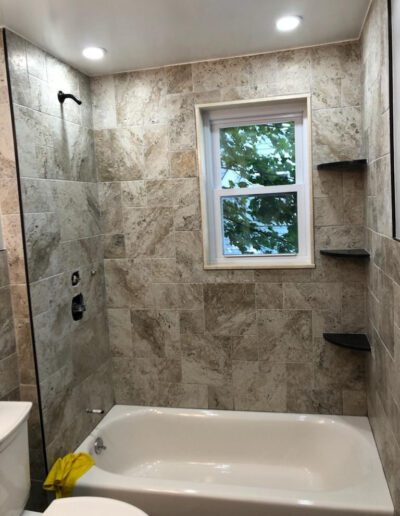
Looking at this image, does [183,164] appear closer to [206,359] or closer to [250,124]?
[250,124]

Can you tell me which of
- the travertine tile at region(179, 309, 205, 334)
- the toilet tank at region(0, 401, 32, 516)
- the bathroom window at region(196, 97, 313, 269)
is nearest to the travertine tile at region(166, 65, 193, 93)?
the bathroom window at region(196, 97, 313, 269)

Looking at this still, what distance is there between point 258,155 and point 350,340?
1.20 meters

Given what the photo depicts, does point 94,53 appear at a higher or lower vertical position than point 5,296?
higher

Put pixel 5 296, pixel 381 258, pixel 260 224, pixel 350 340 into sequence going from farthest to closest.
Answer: pixel 260 224
pixel 350 340
pixel 5 296
pixel 381 258

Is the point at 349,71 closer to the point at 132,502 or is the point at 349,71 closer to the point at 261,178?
the point at 261,178

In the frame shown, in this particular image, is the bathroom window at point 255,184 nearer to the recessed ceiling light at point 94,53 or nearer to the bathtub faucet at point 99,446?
the recessed ceiling light at point 94,53

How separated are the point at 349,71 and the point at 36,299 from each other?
202 centimetres

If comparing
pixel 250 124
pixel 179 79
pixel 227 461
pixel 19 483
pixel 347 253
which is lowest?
pixel 227 461

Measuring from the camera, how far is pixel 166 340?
260cm

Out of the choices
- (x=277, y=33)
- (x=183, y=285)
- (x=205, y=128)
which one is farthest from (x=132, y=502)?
(x=277, y=33)

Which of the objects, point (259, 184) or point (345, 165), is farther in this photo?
point (259, 184)

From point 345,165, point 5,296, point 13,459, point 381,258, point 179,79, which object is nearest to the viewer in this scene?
point 13,459

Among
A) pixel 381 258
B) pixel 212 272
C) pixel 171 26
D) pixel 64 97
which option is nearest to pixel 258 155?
pixel 212 272

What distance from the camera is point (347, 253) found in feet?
7.18
